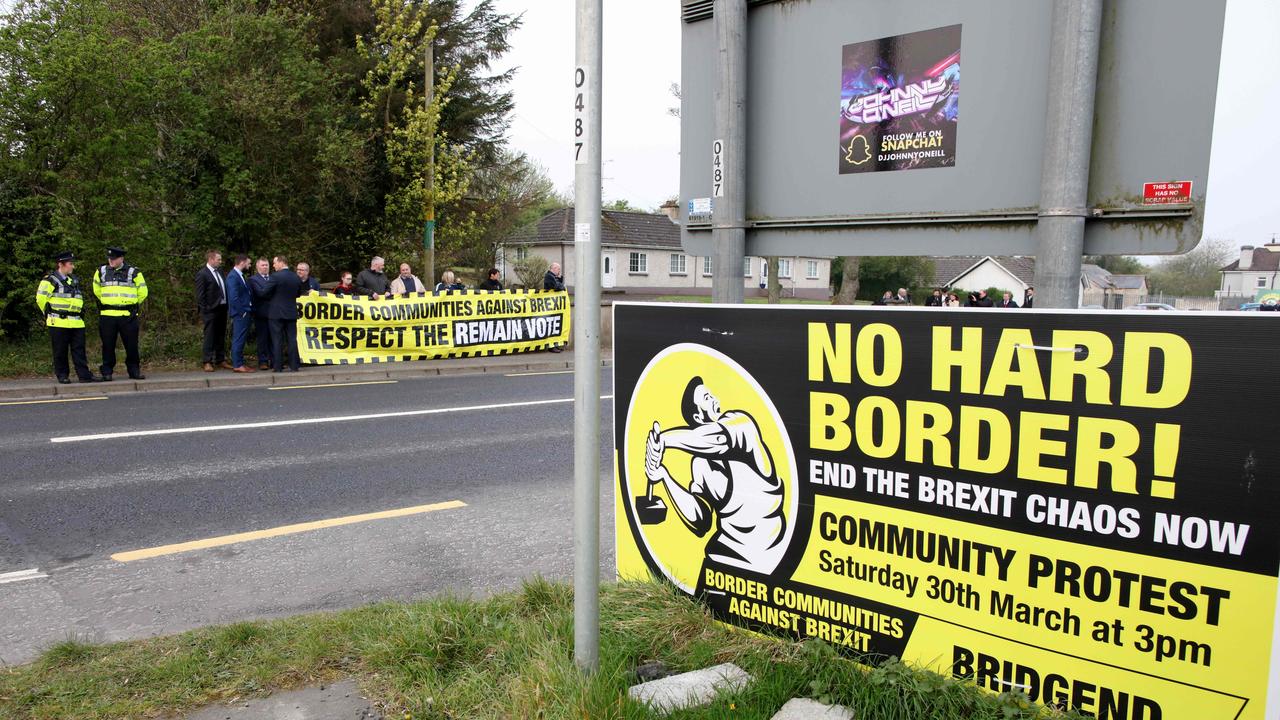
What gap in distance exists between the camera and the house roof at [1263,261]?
4838 centimetres

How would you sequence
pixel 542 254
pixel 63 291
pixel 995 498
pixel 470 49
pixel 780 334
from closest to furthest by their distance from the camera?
pixel 995 498, pixel 780 334, pixel 63 291, pixel 470 49, pixel 542 254

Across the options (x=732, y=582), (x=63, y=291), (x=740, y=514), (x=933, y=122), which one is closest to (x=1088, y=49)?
(x=933, y=122)

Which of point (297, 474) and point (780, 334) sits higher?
point (780, 334)

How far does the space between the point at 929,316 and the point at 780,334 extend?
2.01 ft

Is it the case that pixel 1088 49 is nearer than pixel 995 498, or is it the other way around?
pixel 995 498

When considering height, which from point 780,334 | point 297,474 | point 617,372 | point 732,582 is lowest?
point 297,474

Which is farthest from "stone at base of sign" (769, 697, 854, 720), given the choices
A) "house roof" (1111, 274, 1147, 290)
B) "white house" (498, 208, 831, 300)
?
"house roof" (1111, 274, 1147, 290)

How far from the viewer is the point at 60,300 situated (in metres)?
11.8

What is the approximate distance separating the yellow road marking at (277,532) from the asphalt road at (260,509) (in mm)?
26

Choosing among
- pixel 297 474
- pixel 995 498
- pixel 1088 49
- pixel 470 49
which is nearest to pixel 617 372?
pixel 995 498

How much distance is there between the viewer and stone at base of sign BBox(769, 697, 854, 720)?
2854 millimetres

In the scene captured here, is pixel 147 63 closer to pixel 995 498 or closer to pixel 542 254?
pixel 995 498

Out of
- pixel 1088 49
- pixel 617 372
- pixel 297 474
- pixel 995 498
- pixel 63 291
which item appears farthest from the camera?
pixel 63 291

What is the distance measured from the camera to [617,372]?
13.4 feet
